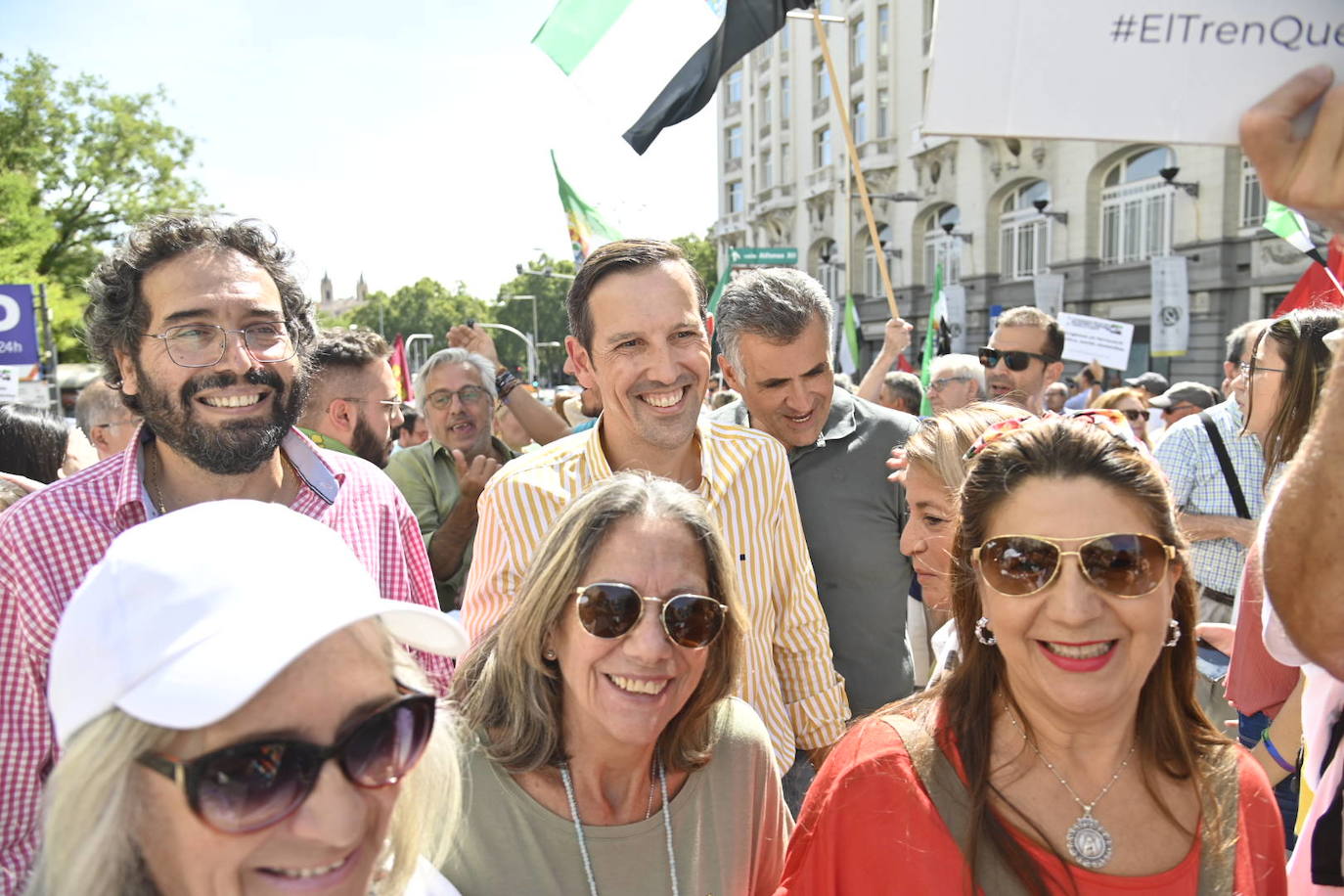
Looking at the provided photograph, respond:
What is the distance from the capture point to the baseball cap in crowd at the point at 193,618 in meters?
1.13

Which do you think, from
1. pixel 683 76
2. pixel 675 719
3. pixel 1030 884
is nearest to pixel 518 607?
pixel 675 719

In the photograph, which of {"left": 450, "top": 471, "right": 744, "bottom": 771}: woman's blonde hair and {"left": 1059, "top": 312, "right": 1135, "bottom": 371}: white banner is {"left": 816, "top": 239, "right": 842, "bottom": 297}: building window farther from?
{"left": 450, "top": 471, "right": 744, "bottom": 771}: woman's blonde hair

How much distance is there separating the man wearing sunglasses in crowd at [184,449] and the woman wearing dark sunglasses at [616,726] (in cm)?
74

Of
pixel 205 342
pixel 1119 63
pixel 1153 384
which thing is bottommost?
pixel 1153 384

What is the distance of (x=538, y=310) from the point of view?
88.3 metres

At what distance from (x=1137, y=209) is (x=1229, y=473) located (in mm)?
24689

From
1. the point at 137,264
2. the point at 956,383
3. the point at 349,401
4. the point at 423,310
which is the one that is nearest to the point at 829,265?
the point at 956,383

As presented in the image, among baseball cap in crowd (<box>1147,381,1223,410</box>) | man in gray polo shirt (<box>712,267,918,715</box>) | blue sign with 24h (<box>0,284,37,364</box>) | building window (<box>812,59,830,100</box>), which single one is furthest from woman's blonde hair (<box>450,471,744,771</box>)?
building window (<box>812,59,830,100</box>)

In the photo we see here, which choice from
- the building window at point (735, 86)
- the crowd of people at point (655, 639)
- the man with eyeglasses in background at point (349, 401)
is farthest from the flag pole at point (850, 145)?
the building window at point (735, 86)

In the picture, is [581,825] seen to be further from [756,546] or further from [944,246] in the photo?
[944,246]

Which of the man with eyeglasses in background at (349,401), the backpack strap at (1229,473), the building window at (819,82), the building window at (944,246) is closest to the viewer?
the backpack strap at (1229,473)

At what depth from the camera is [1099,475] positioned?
70.5 inches

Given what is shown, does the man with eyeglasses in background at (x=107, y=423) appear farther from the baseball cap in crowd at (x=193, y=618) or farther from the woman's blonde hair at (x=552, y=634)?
the baseball cap in crowd at (x=193, y=618)

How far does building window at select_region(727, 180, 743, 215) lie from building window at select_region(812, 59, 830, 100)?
1032cm
